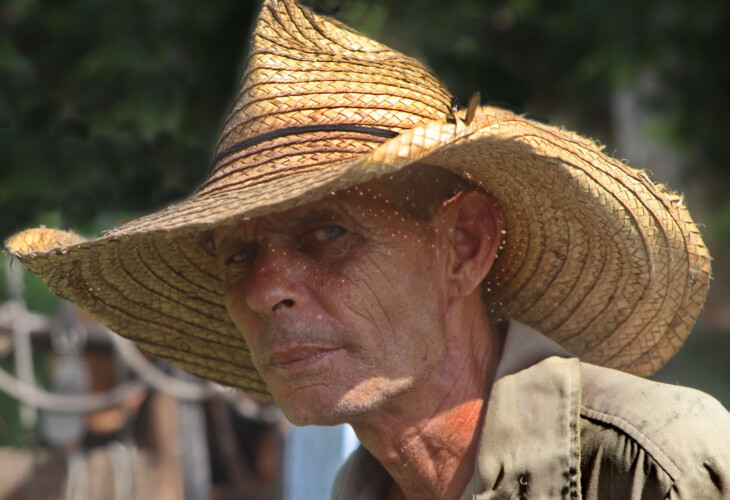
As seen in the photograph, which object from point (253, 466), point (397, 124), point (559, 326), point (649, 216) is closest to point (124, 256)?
point (397, 124)

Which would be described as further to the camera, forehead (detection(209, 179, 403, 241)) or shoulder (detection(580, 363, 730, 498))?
forehead (detection(209, 179, 403, 241))

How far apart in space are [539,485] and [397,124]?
829 millimetres

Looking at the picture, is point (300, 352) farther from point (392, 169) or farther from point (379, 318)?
point (392, 169)

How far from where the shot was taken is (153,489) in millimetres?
6418

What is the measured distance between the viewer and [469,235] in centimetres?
214

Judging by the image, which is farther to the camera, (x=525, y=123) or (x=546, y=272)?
(x=546, y=272)

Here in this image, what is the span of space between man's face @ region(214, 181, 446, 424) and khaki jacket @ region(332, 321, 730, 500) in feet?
0.77

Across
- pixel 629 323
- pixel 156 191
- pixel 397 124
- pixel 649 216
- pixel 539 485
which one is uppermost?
pixel 156 191

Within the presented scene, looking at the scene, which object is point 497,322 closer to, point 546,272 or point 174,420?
point 546,272

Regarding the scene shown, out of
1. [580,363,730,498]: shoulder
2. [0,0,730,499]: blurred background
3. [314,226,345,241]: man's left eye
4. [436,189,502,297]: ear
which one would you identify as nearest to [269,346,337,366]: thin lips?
[314,226,345,241]: man's left eye

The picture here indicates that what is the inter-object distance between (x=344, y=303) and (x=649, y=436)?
0.70 meters

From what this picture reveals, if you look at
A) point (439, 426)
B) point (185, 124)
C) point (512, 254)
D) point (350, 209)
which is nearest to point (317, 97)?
point (350, 209)

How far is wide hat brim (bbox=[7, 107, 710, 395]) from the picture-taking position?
68.2 inches

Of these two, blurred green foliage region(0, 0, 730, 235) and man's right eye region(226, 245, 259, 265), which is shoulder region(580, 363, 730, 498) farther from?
blurred green foliage region(0, 0, 730, 235)
